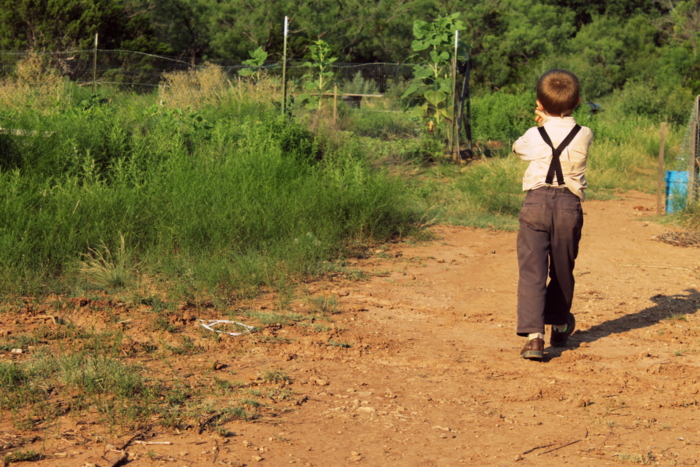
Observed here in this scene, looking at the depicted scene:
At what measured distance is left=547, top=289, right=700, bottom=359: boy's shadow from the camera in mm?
4992

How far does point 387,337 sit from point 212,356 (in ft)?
3.81

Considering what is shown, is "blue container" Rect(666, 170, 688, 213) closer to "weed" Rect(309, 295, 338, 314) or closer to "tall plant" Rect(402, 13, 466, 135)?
"tall plant" Rect(402, 13, 466, 135)

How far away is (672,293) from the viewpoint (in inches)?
248

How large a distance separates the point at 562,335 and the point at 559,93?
4.76 ft

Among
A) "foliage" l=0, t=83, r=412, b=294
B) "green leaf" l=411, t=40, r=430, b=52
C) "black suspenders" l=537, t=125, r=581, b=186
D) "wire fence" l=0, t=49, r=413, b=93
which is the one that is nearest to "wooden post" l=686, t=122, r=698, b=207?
"foliage" l=0, t=83, r=412, b=294

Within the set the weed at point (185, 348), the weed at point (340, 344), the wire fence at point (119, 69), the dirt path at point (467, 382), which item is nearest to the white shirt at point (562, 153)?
the dirt path at point (467, 382)

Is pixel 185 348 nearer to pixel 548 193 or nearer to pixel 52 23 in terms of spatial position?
pixel 548 193

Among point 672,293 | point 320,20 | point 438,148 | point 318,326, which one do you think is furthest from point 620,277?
point 320,20

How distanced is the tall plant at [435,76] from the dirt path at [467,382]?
780 centimetres

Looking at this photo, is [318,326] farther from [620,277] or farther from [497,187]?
[497,187]

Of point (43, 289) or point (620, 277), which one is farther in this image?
point (620, 277)

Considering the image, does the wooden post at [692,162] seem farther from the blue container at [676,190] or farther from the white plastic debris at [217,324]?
the white plastic debris at [217,324]

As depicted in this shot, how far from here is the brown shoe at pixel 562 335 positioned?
471 centimetres

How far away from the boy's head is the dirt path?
1444 millimetres
